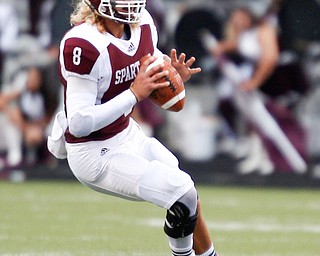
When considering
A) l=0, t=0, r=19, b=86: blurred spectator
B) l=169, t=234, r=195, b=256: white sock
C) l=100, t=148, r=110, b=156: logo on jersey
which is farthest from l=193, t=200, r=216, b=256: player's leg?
l=0, t=0, r=19, b=86: blurred spectator

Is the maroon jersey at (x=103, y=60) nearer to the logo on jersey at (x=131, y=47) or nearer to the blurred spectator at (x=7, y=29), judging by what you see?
→ the logo on jersey at (x=131, y=47)

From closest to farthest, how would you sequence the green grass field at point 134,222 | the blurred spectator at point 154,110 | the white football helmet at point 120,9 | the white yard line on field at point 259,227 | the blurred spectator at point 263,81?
the white football helmet at point 120,9 < the green grass field at point 134,222 < the white yard line on field at point 259,227 < the blurred spectator at point 263,81 < the blurred spectator at point 154,110

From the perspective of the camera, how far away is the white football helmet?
4.75m

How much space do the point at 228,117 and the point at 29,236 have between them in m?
4.09

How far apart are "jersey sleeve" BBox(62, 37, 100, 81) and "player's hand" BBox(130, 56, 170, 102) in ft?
0.62

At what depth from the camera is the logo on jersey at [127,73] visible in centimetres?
478

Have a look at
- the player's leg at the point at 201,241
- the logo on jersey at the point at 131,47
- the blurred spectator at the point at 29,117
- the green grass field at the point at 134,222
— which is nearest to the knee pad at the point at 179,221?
the player's leg at the point at 201,241

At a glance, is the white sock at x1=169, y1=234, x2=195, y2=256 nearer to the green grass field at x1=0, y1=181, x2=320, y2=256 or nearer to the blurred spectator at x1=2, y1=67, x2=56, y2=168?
the green grass field at x1=0, y1=181, x2=320, y2=256

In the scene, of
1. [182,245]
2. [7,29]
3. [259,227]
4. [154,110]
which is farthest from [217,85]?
[182,245]

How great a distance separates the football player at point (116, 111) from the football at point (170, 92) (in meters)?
0.04

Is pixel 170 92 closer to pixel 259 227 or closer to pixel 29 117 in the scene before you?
pixel 259 227

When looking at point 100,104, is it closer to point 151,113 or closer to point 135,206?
point 135,206

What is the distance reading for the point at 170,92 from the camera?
4.78 m

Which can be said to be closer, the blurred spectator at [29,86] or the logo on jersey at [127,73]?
the logo on jersey at [127,73]
